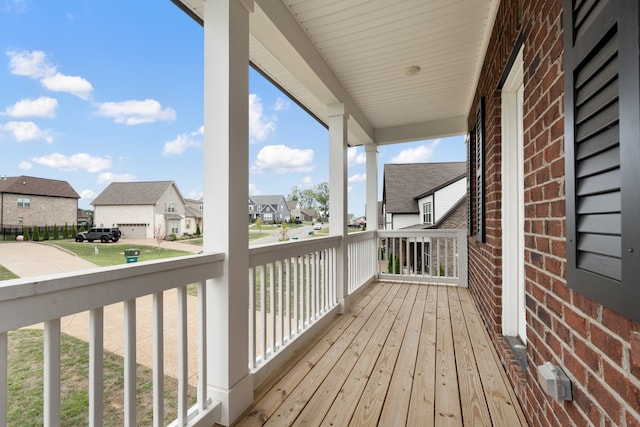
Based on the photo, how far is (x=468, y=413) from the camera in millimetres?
1720

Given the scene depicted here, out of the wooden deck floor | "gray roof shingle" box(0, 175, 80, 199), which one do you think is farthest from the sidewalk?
the wooden deck floor

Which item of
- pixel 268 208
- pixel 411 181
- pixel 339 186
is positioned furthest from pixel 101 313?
pixel 411 181

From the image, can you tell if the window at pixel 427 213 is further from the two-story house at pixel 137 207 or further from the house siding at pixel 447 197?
the two-story house at pixel 137 207

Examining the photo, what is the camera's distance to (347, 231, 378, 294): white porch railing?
4.16m

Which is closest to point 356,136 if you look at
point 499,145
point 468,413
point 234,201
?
point 499,145

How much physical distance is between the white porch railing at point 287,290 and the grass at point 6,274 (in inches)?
45.5

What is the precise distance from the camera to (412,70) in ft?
→ 10.5

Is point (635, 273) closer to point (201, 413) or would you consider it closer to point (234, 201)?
point (234, 201)

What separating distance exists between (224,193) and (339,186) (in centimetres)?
207

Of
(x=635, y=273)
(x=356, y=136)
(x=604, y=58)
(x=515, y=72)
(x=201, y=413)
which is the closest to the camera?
(x=635, y=273)

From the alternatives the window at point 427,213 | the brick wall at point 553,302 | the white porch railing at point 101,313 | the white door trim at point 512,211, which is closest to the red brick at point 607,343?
the brick wall at point 553,302

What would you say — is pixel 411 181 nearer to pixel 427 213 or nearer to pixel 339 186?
pixel 427 213

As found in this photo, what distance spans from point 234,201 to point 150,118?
2.30 ft

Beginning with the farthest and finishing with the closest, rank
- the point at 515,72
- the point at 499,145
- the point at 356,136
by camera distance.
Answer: the point at 356,136 < the point at 499,145 < the point at 515,72
